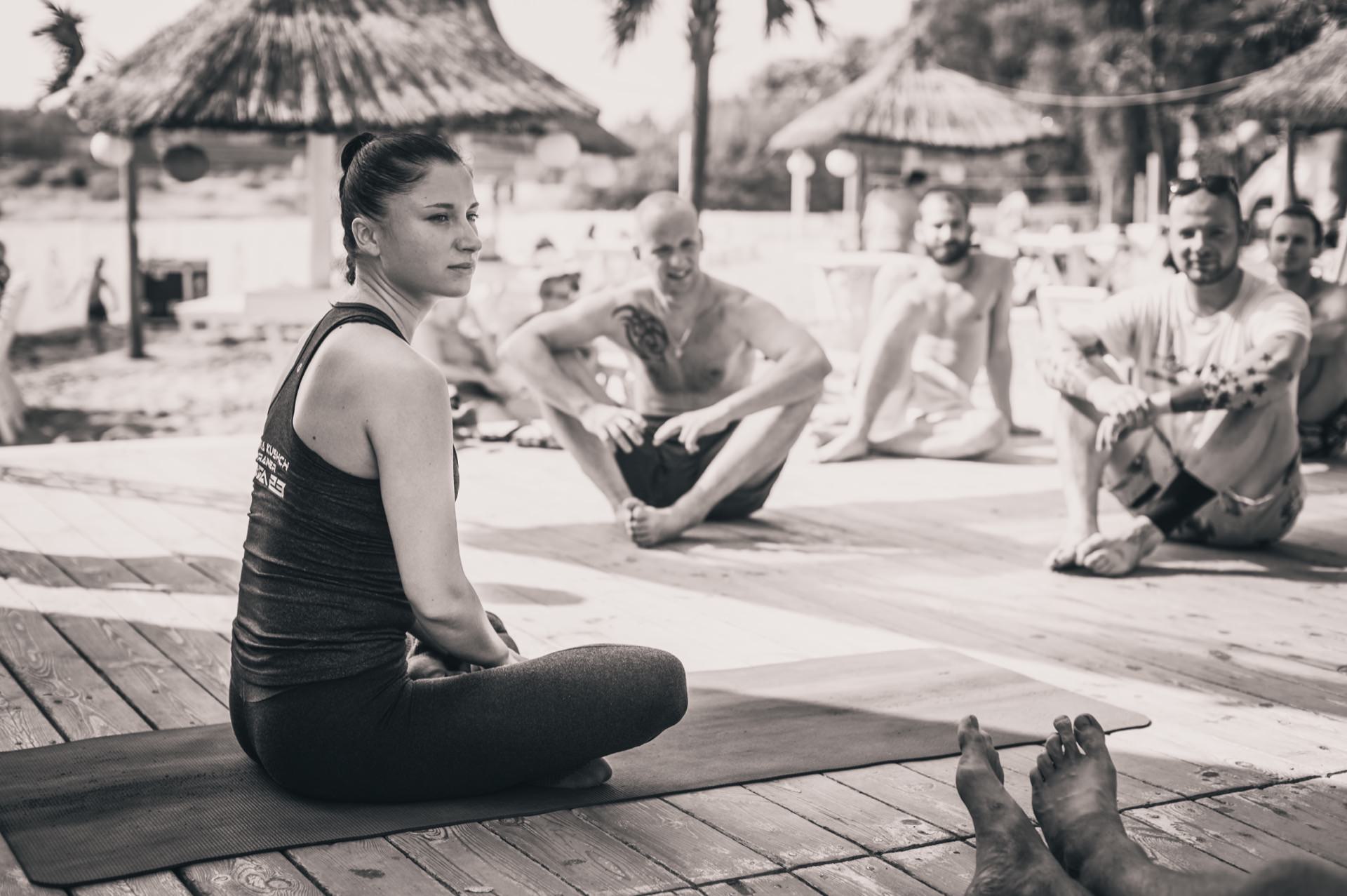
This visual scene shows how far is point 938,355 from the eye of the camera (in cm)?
677

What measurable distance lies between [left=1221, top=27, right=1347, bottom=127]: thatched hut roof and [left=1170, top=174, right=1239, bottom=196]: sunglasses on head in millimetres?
10674

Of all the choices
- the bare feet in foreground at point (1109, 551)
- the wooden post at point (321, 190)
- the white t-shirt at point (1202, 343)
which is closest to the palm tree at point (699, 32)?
the wooden post at point (321, 190)

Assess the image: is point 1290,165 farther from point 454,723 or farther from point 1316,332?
point 454,723

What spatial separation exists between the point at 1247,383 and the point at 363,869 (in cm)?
304

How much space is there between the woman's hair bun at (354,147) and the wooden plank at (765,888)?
1.32 m

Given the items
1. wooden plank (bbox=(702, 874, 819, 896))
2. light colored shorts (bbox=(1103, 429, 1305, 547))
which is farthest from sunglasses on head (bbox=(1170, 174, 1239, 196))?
wooden plank (bbox=(702, 874, 819, 896))

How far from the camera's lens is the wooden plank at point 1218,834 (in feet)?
7.65

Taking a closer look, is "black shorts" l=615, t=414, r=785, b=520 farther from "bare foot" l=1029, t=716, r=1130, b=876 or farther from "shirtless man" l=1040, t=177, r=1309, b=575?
"bare foot" l=1029, t=716, r=1130, b=876

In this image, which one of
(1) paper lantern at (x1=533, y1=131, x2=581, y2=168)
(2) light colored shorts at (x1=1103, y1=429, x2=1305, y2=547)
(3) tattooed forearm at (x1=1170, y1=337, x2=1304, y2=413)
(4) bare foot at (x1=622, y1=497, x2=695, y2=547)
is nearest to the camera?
(3) tattooed forearm at (x1=1170, y1=337, x2=1304, y2=413)

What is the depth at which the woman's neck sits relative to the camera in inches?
93.5

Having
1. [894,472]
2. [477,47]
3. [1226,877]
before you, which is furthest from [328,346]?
[477,47]

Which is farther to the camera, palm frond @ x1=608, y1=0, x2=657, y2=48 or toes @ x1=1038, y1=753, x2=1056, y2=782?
palm frond @ x1=608, y1=0, x2=657, y2=48

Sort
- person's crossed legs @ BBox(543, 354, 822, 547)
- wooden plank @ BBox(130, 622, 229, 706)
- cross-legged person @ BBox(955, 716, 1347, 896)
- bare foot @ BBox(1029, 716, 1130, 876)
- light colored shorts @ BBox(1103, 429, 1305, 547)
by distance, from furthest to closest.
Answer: person's crossed legs @ BBox(543, 354, 822, 547), light colored shorts @ BBox(1103, 429, 1305, 547), wooden plank @ BBox(130, 622, 229, 706), bare foot @ BBox(1029, 716, 1130, 876), cross-legged person @ BBox(955, 716, 1347, 896)

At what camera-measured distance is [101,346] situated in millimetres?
15125
